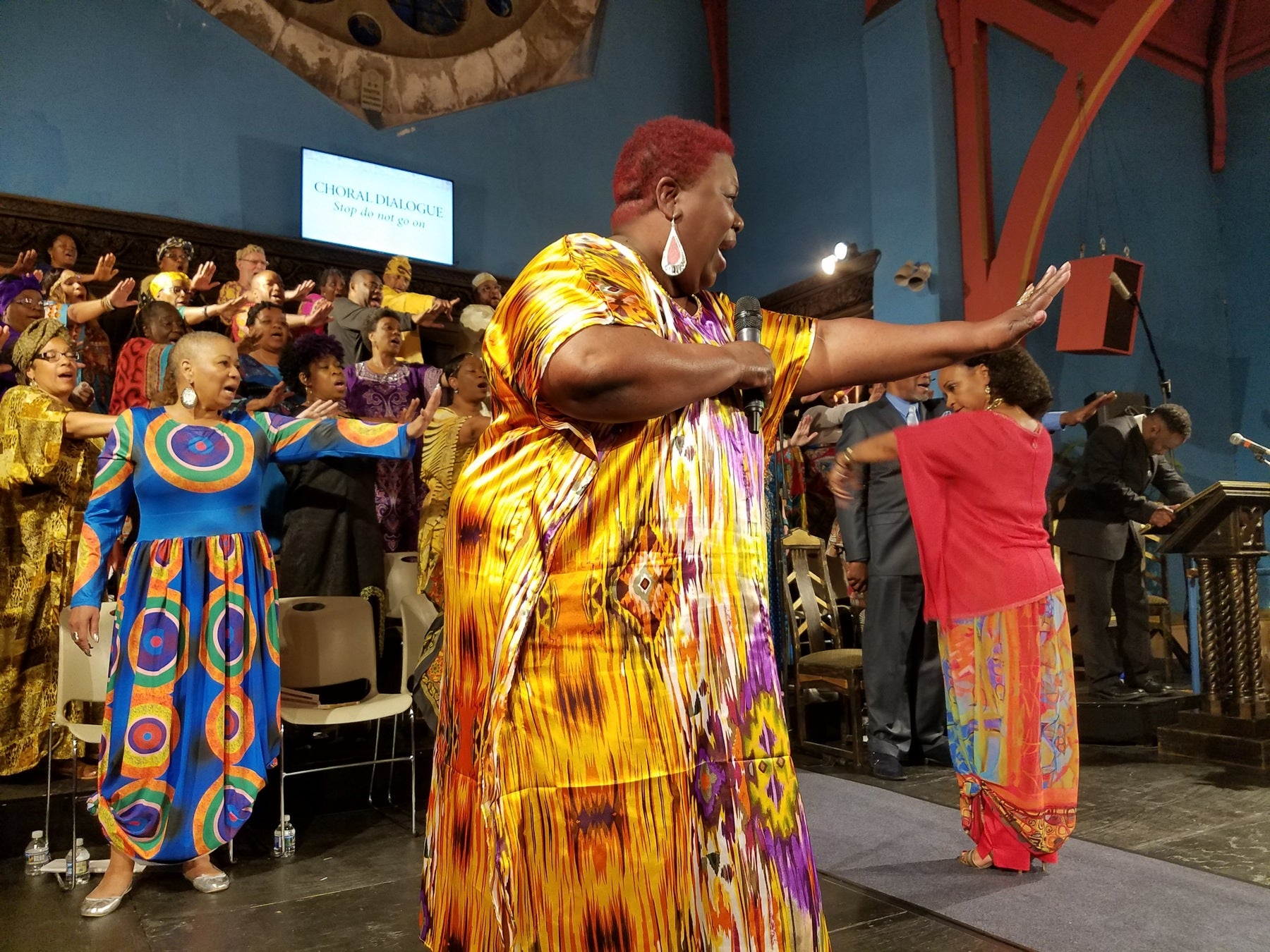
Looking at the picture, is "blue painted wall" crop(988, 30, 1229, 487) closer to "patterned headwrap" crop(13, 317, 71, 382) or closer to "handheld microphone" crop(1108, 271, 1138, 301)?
"handheld microphone" crop(1108, 271, 1138, 301)

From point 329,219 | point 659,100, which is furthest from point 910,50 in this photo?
point 329,219

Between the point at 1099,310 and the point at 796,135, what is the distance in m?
3.81

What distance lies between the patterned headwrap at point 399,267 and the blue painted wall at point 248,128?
1087 millimetres

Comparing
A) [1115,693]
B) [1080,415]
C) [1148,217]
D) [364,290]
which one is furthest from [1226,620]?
[364,290]

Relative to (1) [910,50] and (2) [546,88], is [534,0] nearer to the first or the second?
(2) [546,88]

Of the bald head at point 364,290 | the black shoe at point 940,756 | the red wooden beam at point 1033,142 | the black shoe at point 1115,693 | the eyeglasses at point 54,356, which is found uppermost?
the red wooden beam at point 1033,142

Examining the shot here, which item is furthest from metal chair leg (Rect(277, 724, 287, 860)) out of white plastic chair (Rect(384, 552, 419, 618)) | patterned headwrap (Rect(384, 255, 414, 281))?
patterned headwrap (Rect(384, 255, 414, 281))

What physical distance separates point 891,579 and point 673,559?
360 cm

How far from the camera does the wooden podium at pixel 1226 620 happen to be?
→ 4.73 meters

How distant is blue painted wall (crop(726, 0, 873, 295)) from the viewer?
8.95 meters

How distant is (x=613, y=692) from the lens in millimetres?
1229

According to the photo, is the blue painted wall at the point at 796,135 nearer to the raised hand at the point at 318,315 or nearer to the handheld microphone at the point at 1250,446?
the handheld microphone at the point at 1250,446

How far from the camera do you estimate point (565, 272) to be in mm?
1226

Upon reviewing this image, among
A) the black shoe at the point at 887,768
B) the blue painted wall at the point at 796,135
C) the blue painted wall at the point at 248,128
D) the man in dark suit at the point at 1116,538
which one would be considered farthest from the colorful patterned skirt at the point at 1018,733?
the blue painted wall at the point at 248,128
